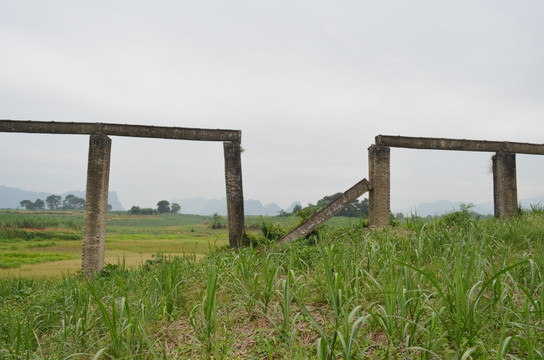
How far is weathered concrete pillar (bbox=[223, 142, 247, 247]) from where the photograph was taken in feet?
25.2

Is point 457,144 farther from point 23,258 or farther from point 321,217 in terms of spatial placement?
point 23,258

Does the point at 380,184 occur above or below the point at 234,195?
above

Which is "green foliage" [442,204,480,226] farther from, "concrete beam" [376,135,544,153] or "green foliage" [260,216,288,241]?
"green foliage" [260,216,288,241]

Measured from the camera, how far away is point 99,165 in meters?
7.75

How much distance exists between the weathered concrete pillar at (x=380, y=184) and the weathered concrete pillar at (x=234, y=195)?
112 inches

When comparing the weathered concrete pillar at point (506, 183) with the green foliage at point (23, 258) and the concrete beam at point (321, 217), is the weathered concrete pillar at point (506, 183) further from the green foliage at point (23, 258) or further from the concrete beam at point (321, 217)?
the green foliage at point (23, 258)

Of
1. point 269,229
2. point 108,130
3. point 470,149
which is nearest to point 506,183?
point 470,149

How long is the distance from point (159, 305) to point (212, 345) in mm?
685

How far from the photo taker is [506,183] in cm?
897

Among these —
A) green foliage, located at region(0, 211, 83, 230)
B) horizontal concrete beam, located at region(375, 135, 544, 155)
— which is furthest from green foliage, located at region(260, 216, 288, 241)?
green foliage, located at region(0, 211, 83, 230)

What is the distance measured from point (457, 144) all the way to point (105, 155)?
7712 millimetres

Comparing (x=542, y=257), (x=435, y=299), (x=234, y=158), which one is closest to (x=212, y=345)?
(x=435, y=299)

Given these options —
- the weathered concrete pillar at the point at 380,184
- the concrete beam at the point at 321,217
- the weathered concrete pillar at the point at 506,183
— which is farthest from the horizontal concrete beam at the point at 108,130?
the weathered concrete pillar at the point at 506,183

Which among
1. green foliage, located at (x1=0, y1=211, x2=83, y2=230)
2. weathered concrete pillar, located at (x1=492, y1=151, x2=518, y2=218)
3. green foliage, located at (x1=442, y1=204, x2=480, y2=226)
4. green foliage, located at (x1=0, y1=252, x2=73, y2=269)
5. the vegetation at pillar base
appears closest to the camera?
the vegetation at pillar base
